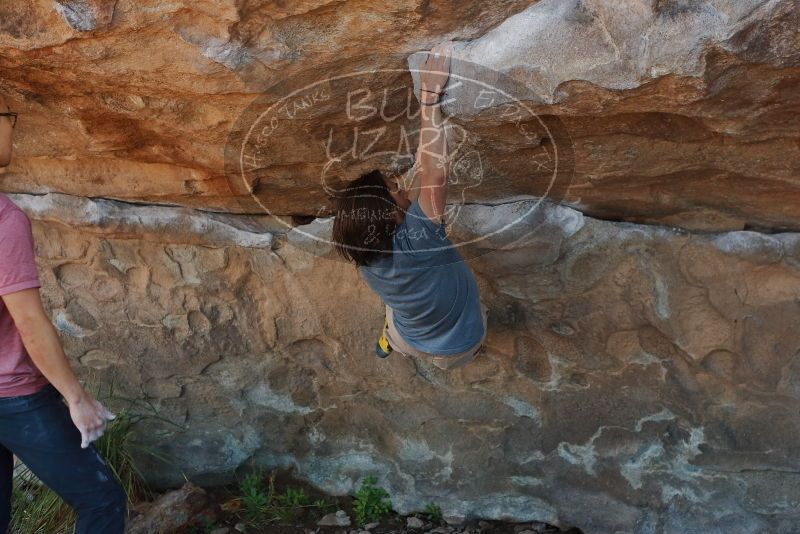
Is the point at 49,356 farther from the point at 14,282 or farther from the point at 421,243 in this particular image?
the point at 421,243

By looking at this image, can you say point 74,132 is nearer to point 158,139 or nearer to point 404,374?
point 158,139

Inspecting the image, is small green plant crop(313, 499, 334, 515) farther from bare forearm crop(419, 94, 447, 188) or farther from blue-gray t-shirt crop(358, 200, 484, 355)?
bare forearm crop(419, 94, 447, 188)

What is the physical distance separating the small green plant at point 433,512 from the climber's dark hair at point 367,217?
1.12 meters

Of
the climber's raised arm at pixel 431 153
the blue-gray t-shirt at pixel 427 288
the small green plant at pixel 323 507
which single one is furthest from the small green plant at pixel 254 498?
the climber's raised arm at pixel 431 153

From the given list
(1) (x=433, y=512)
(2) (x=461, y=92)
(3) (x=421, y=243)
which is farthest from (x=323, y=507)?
(2) (x=461, y=92)

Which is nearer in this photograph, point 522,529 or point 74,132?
point 74,132

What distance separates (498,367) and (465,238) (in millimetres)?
457

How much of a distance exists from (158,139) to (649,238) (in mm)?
1227

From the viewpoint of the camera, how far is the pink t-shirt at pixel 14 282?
1.67m

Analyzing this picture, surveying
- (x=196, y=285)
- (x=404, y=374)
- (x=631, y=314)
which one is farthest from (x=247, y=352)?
(x=631, y=314)

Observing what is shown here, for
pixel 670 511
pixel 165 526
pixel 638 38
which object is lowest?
pixel 165 526

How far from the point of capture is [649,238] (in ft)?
6.85

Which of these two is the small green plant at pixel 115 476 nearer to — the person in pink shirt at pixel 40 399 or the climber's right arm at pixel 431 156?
the person in pink shirt at pixel 40 399

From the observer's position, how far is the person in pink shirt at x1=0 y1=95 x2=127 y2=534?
170 centimetres
